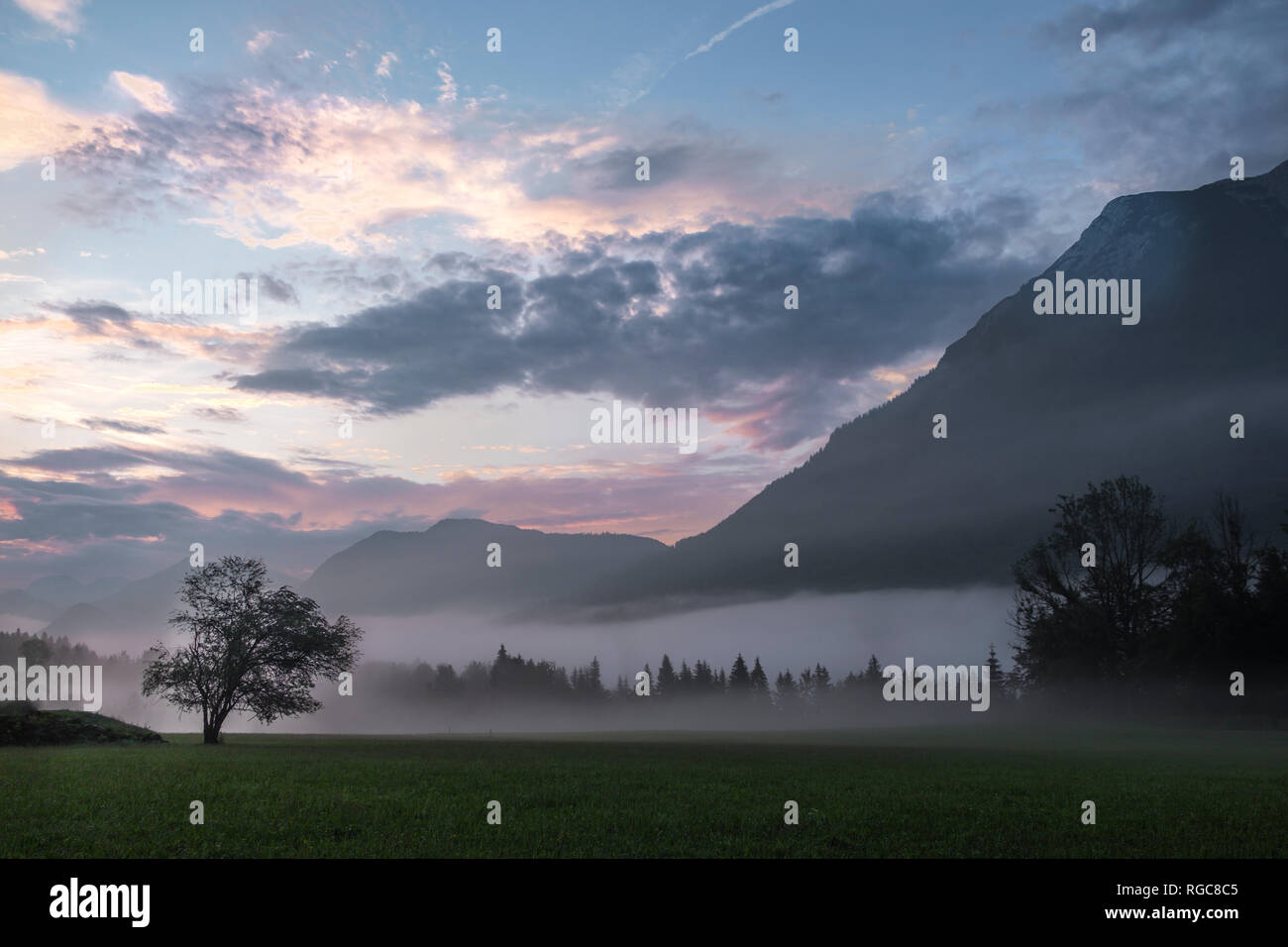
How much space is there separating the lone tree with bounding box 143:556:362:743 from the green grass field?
23.5 metres

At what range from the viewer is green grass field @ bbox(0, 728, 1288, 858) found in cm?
1834

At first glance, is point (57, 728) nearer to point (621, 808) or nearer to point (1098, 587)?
point (621, 808)

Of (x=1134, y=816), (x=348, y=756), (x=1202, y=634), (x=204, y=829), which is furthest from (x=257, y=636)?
(x=1202, y=634)

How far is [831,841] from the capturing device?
1903cm

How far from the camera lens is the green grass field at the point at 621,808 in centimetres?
1834

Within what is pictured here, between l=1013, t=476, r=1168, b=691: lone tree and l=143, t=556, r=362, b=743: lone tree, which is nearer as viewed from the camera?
l=143, t=556, r=362, b=743: lone tree

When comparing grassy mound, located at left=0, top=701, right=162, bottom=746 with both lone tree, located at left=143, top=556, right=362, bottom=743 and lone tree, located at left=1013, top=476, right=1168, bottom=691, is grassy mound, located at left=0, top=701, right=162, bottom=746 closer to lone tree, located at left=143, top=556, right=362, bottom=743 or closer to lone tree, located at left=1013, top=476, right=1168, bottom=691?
lone tree, located at left=143, top=556, right=362, bottom=743

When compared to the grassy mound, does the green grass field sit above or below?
above

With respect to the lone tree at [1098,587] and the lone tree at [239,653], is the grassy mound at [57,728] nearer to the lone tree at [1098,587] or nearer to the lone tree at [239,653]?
the lone tree at [239,653]

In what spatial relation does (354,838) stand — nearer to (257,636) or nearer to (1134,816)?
(1134,816)

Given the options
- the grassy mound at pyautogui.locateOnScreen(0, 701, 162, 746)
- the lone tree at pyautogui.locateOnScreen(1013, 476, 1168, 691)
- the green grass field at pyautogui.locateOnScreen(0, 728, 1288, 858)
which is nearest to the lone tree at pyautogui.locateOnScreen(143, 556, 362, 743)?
the grassy mound at pyautogui.locateOnScreen(0, 701, 162, 746)

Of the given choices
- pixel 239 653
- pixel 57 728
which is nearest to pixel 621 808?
pixel 57 728

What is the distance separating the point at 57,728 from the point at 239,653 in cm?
1356

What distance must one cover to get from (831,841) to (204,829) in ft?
48.8
